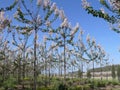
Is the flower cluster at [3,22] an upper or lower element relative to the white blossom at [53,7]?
lower

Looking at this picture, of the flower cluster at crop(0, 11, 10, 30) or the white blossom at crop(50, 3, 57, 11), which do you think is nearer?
the white blossom at crop(50, 3, 57, 11)

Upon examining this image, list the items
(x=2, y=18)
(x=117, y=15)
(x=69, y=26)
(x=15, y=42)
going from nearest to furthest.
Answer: (x=117, y=15)
(x=2, y=18)
(x=15, y=42)
(x=69, y=26)

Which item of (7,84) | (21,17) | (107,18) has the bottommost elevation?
(7,84)

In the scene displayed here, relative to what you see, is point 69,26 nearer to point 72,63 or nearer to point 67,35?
point 67,35

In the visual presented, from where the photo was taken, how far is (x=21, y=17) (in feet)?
59.1

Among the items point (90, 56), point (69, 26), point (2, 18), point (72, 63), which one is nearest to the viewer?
point (2, 18)

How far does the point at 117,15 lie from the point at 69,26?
13802mm

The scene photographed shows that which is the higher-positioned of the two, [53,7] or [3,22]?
[53,7]

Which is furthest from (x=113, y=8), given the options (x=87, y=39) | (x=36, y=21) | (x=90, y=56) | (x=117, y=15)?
(x=90, y=56)

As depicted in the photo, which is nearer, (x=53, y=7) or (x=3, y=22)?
(x=53, y=7)

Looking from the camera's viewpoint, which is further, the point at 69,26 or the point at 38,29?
the point at 69,26

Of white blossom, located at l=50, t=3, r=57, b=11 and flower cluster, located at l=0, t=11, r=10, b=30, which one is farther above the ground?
white blossom, located at l=50, t=3, r=57, b=11

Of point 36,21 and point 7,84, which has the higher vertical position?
point 36,21

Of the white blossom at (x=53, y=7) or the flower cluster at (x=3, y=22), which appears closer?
the white blossom at (x=53, y=7)
